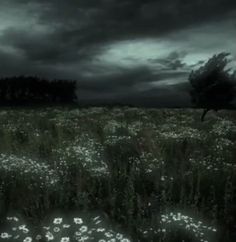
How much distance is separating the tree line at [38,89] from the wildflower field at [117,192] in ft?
230

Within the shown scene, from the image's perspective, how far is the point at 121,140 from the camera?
13375 millimetres

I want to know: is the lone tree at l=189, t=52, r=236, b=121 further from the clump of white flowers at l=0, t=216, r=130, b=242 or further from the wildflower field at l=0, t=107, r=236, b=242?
the clump of white flowers at l=0, t=216, r=130, b=242

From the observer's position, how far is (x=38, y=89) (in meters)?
84.9

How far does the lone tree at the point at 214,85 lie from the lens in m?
29.2

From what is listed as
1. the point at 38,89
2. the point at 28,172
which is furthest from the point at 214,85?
the point at 38,89

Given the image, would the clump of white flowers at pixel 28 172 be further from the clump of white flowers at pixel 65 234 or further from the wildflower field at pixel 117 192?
the clump of white flowers at pixel 65 234

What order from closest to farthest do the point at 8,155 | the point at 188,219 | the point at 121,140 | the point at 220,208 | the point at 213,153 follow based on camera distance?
the point at 188,219 < the point at 220,208 < the point at 8,155 < the point at 213,153 < the point at 121,140

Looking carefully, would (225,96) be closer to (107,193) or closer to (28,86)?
(107,193)

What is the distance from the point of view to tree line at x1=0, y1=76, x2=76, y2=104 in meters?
82.4

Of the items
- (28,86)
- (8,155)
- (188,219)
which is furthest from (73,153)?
(28,86)

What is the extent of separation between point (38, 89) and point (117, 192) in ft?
257

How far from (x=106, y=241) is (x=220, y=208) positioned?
9.49 feet

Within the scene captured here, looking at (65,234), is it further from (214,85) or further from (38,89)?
(38,89)

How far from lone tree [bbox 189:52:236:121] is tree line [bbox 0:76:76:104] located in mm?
53238
